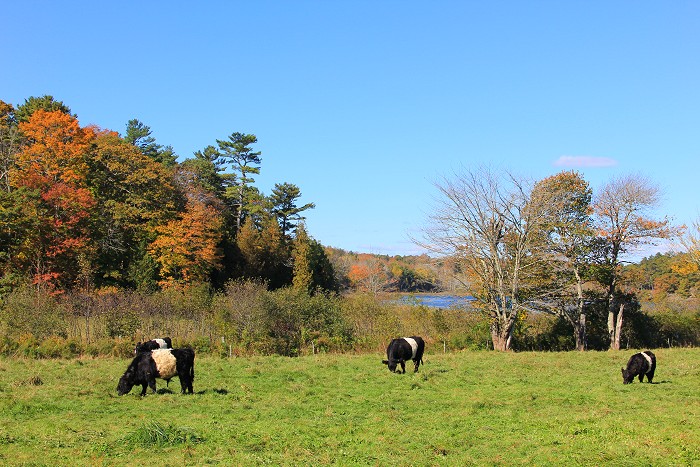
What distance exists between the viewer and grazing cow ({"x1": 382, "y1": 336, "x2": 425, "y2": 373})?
20670 mm

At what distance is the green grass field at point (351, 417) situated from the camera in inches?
387

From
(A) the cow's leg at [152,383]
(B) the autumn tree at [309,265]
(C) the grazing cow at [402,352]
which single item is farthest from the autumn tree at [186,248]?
(A) the cow's leg at [152,383]

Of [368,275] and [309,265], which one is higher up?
[368,275]

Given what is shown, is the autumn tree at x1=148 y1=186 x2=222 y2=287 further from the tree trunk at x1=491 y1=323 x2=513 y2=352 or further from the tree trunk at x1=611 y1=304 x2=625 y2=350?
the tree trunk at x1=611 y1=304 x2=625 y2=350

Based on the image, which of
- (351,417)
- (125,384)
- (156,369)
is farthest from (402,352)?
(125,384)

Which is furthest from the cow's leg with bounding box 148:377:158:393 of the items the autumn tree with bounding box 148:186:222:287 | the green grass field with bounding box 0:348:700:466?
the autumn tree with bounding box 148:186:222:287

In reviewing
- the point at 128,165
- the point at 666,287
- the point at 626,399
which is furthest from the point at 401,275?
the point at 626,399

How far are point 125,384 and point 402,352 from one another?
953cm

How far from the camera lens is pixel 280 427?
1195cm

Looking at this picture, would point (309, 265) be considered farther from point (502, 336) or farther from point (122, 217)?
point (502, 336)

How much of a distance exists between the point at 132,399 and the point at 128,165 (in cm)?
4387

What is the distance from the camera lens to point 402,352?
2089cm

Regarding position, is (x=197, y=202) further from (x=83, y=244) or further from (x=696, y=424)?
(x=696, y=424)

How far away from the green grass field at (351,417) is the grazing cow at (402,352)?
0.50 m
